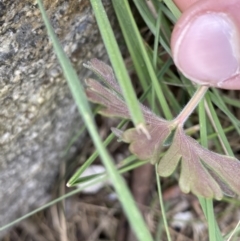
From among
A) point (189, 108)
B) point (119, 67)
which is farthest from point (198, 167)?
point (119, 67)

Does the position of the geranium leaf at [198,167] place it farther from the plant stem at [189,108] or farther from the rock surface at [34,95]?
the rock surface at [34,95]

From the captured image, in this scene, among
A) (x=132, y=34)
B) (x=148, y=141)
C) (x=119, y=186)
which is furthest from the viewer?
(x=132, y=34)

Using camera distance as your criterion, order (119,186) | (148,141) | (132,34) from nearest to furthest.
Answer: (119,186), (148,141), (132,34)

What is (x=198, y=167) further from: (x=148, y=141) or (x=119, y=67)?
(x=119, y=67)

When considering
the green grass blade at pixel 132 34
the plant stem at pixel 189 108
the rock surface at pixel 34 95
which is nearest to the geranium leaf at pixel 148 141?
the plant stem at pixel 189 108

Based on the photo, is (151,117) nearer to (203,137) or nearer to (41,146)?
(203,137)

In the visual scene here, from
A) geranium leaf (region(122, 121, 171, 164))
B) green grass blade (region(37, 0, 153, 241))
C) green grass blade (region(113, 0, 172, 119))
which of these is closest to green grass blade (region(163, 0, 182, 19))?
green grass blade (region(113, 0, 172, 119))

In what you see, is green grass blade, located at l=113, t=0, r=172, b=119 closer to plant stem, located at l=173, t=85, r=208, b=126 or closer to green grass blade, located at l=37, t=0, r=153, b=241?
plant stem, located at l=173, t=85, r=208, b=126

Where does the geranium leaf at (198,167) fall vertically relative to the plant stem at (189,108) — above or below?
below
